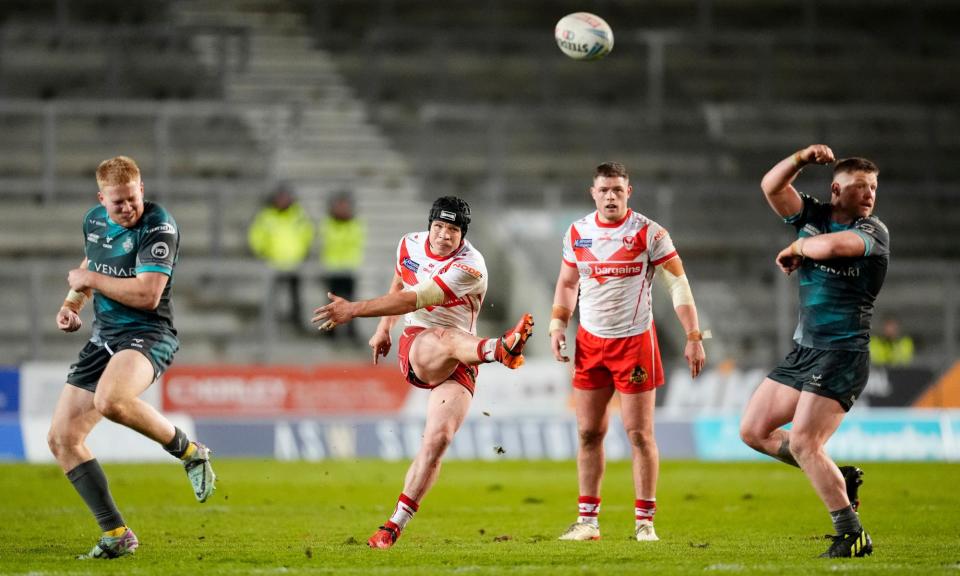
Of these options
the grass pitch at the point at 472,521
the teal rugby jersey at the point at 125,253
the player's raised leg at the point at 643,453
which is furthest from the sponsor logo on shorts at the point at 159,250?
the player's raised leg at the point at 643,453

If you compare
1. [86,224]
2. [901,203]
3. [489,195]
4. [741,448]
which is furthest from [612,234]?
[901,203]

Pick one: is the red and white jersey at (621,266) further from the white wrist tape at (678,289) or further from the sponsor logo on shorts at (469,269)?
the sponsor logo on shorts at (469,269)

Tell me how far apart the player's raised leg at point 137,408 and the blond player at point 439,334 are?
45.7 inches

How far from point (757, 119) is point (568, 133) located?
3.33 metres

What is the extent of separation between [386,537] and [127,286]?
2.29m

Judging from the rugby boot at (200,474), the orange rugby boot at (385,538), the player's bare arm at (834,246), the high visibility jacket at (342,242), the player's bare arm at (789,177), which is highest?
the high visibility jacket at (342,242)

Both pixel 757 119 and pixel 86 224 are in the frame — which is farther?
pixel 757 119

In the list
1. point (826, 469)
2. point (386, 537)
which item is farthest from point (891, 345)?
point (386, 537)

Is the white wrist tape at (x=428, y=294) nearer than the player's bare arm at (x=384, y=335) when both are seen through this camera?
Yes

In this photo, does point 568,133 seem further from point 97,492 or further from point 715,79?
point 97,492

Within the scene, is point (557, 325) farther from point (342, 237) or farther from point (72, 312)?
point (342, 237)

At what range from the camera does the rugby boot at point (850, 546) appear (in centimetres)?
873

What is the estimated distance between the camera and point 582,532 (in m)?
10.1

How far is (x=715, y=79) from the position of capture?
28578 millimetres
